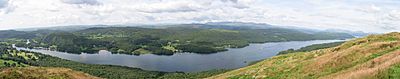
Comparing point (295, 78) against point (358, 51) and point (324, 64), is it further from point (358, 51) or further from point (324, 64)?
point (358, 51)

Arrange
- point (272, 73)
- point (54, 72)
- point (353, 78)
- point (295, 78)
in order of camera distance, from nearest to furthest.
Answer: point (353, 78), point (295, 78), point (272, 73), point (54, 72)

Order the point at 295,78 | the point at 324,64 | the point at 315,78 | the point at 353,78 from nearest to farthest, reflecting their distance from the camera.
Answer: the point at 353,78
the point at 315,78
the point at 295,78
the point at 324,64

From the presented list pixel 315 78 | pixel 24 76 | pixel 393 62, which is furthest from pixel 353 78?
pixel 24 76

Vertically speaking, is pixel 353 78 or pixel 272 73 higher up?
pixel 353 78

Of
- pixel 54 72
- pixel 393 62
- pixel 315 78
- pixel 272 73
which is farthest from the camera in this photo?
pixel 54 72

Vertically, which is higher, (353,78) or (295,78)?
(353,78)

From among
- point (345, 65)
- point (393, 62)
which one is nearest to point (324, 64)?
point (345, 65)

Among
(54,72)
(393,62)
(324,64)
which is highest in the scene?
(393,62)

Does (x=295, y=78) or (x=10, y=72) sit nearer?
(x=295, y=78)

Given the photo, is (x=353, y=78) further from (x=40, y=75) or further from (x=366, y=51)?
(x=40, y=75)
